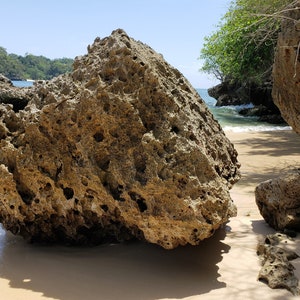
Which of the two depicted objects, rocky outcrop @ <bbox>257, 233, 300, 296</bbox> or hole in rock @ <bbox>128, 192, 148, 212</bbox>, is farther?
hole in rock @ <bbox>128, 192, 148, 212</bbox>

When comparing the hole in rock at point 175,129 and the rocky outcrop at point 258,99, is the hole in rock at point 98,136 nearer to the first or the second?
the hole in rock at point 175,129

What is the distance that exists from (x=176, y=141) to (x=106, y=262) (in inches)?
49.2

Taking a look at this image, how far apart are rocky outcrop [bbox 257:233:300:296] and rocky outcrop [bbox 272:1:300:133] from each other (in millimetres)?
2867

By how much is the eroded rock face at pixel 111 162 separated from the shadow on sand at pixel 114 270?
0.21m

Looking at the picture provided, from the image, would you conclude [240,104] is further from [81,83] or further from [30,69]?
[30,69]

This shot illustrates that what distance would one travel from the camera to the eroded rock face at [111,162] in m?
3.00

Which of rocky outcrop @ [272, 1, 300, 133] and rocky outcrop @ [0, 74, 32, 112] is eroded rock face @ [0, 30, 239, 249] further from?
rocky outcrop @ [272, 1, 300, 133]

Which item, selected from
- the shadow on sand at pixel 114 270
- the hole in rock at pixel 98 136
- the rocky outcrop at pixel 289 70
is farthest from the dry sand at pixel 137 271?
the rocky outcrop at pixel 289 70

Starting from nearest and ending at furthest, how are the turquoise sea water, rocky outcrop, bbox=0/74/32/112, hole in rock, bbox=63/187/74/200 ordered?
hole in rock, bbox=63/187/74/200 < rocky outcrop, bbox=0/74/32/112 < the turquoise sea water

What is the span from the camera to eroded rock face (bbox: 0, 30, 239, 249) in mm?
3004

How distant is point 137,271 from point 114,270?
20 centimetres

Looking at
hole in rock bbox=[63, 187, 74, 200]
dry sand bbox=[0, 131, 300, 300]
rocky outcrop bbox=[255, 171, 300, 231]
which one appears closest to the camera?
dry sand bbox=[0, 131, 300, 300]

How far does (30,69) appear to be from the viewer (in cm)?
12119

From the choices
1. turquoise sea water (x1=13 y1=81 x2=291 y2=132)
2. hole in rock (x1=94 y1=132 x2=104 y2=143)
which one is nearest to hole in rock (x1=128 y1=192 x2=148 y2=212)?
hole in rock (x1=94 y1=132 x2=104 y2=143)
